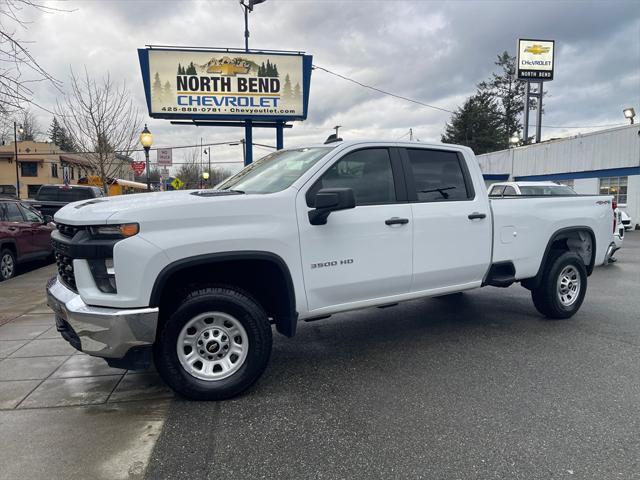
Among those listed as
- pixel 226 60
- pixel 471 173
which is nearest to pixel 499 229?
pixel 471 173

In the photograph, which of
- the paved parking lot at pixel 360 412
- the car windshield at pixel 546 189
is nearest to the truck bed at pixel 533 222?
the paved parking lot at pixel 360 412

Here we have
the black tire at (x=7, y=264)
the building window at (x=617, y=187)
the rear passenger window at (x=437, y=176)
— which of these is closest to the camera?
the rear passenger window at (x=437, y=176)

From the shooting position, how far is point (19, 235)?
30.8 feet

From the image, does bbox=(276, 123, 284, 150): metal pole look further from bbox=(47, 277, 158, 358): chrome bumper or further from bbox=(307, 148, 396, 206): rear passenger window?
bbox=(47, 277, 158, 358): chrome bumper

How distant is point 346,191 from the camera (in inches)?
143

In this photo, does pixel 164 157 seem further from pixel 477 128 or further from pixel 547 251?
pixel 477 128

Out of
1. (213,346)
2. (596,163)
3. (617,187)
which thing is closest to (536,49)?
(596,163)

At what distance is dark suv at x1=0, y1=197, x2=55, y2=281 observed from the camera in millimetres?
9025

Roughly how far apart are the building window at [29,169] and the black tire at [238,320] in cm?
5644

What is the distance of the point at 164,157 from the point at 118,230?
569 inches

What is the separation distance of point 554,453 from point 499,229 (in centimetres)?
267

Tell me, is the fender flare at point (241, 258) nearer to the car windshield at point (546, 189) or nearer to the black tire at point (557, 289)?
the black tire at point (557, 289)

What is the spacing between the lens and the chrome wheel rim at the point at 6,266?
29.4 ft

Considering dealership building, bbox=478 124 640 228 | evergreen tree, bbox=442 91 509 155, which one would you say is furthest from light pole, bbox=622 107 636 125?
evergreen tree, bbox=442 91 509 155
